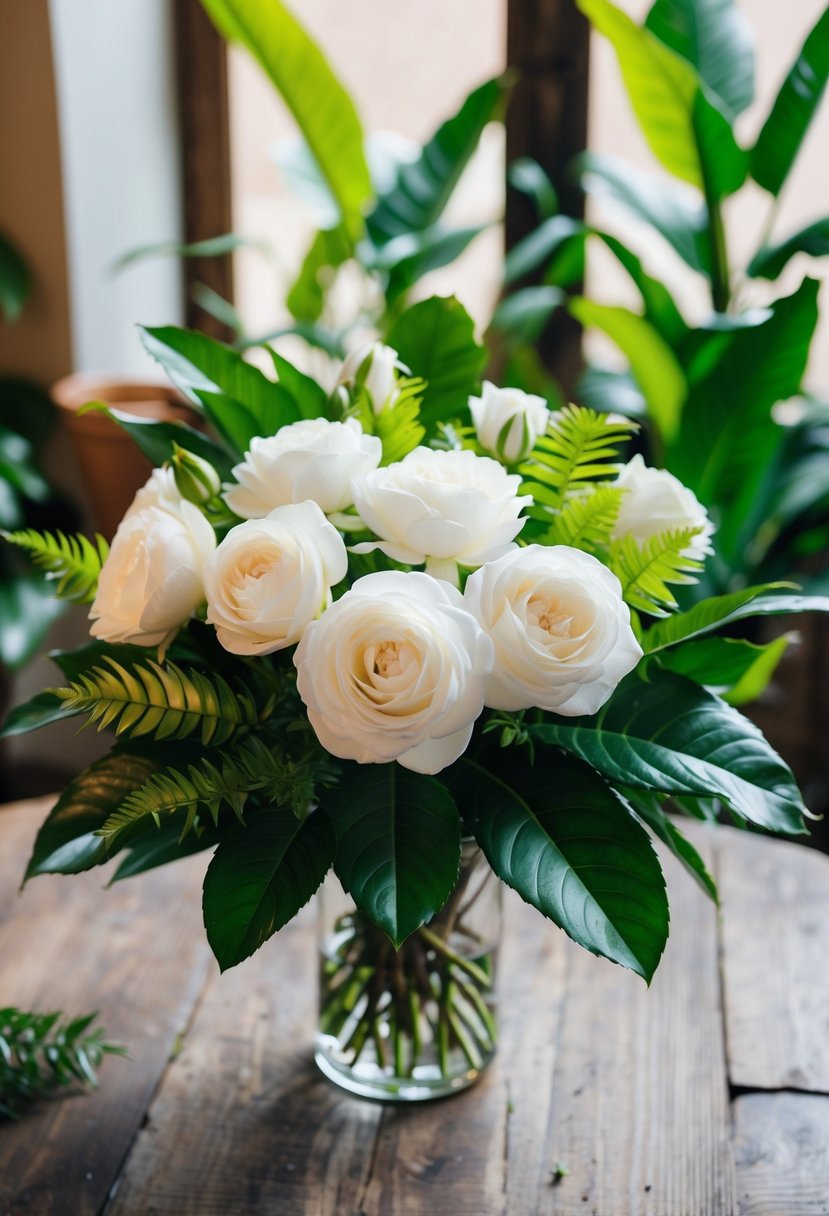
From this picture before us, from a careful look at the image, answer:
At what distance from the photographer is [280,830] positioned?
0.77 meters

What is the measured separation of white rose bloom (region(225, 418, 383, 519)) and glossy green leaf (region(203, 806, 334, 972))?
0.19m

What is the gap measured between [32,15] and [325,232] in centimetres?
56

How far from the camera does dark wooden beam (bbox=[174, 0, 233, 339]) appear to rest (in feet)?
6.96

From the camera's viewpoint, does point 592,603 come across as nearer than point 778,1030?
Yes

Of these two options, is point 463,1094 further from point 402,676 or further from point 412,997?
point 402,676

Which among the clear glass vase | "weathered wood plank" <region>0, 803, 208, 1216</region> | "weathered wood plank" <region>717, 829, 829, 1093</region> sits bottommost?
"weathered wood plank" <region>0, 803, 208, 1216</region>

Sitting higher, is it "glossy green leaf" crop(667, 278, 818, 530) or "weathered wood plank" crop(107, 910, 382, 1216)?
"glossy green leaf" crop(667, 278, 818, 530)

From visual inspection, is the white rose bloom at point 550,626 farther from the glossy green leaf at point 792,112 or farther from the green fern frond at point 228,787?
the glossy green leaf at point 792,112

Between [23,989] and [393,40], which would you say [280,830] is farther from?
[393,40]

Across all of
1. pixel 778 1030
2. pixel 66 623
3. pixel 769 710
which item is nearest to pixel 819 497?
pixel 769 710

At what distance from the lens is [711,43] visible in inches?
59.7

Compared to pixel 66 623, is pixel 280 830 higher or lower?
higher

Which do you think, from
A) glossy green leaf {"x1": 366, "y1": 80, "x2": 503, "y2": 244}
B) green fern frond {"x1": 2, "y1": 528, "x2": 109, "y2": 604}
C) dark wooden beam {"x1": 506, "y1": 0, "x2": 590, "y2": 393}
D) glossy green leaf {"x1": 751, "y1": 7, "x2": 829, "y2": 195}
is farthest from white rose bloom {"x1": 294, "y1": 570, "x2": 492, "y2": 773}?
dark wooden beam {"x1": 506, "y1": 0, "x2": 590, "y2": 393}

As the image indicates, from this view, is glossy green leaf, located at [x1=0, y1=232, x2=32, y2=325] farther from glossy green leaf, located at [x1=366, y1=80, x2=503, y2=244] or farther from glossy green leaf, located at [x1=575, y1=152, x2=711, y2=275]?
glossy green leaf, located at [x1=575, y1=152, x2=711, y2=275]
